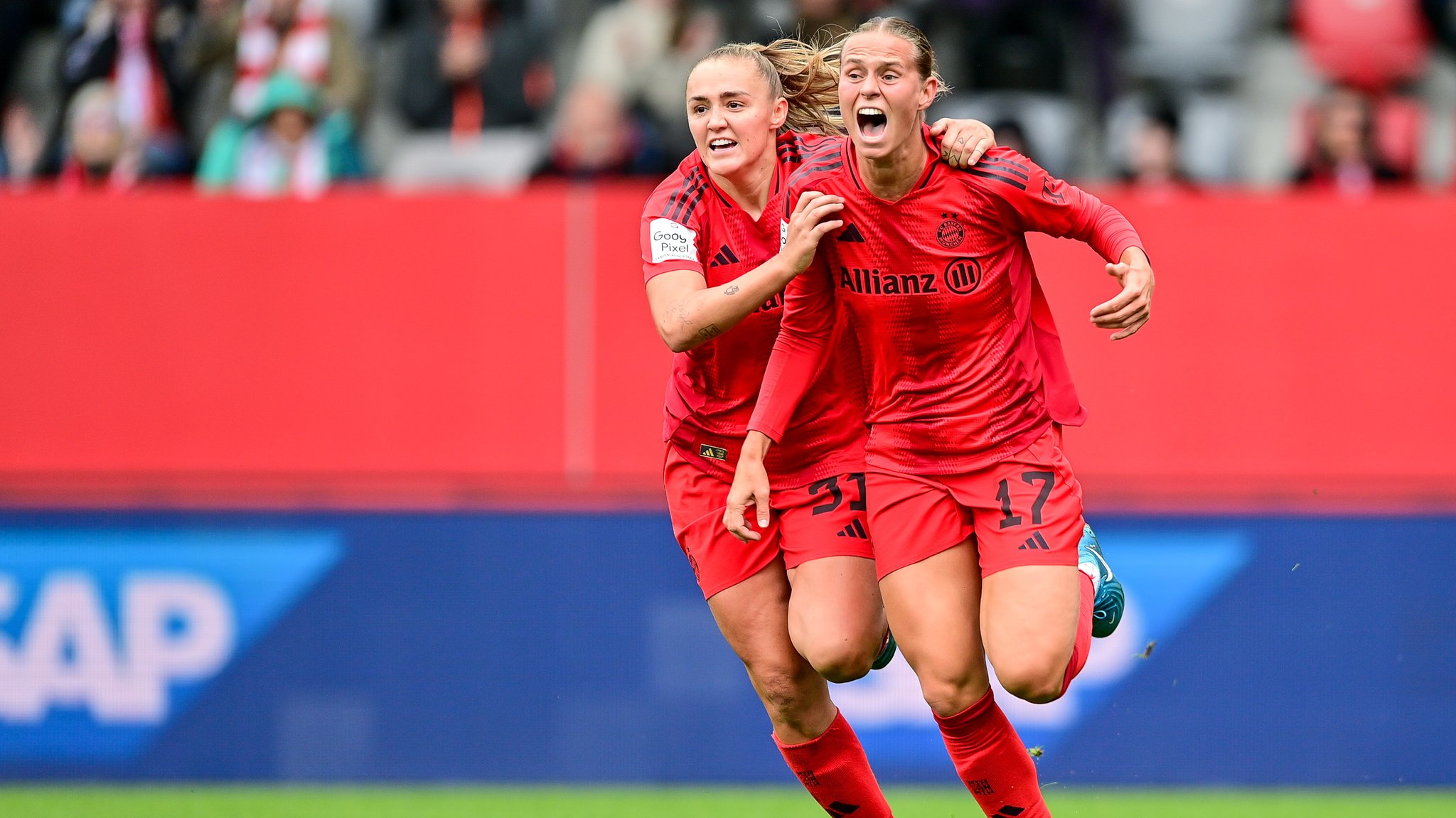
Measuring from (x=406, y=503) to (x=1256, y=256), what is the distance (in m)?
4.11

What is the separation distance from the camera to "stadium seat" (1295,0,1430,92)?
33.2ft

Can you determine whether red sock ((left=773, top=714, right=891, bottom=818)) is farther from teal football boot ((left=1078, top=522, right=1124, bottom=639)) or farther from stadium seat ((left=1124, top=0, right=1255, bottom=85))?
stadium seat ((left=1124, top=0, right=1255, bottom=85))

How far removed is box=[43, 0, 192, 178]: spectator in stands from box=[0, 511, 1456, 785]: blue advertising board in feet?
9.71

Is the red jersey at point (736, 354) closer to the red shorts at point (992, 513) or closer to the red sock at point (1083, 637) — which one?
the red shorts at point (992, 513)

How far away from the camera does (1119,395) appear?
28.3ft

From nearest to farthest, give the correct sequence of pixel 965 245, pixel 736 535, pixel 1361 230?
1. pixel 965 245
2. pixel 736 535
3. pixel 1361 230

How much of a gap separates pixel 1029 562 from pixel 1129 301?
0.81m

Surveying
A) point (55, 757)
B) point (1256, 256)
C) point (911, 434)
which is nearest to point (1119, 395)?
point (1256, 256)

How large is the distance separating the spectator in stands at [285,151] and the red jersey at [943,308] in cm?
484

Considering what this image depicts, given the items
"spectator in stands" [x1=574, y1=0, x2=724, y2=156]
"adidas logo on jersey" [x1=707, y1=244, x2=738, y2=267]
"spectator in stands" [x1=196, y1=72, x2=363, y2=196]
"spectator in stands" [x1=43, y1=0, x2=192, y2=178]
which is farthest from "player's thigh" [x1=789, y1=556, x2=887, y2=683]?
"spectator in stands" [x1=43, y1=0, x2=192, y2=178]

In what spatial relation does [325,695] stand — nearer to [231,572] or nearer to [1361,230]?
[231,572]

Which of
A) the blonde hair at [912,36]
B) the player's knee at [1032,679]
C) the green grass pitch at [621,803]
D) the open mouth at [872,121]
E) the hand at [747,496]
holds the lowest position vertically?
the green grass pitch at [621,803]

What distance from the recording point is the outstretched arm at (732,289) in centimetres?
484

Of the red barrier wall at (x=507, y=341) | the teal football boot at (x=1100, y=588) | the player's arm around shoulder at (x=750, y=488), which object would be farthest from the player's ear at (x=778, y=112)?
the red barrier wall at (x=507, y=341)
